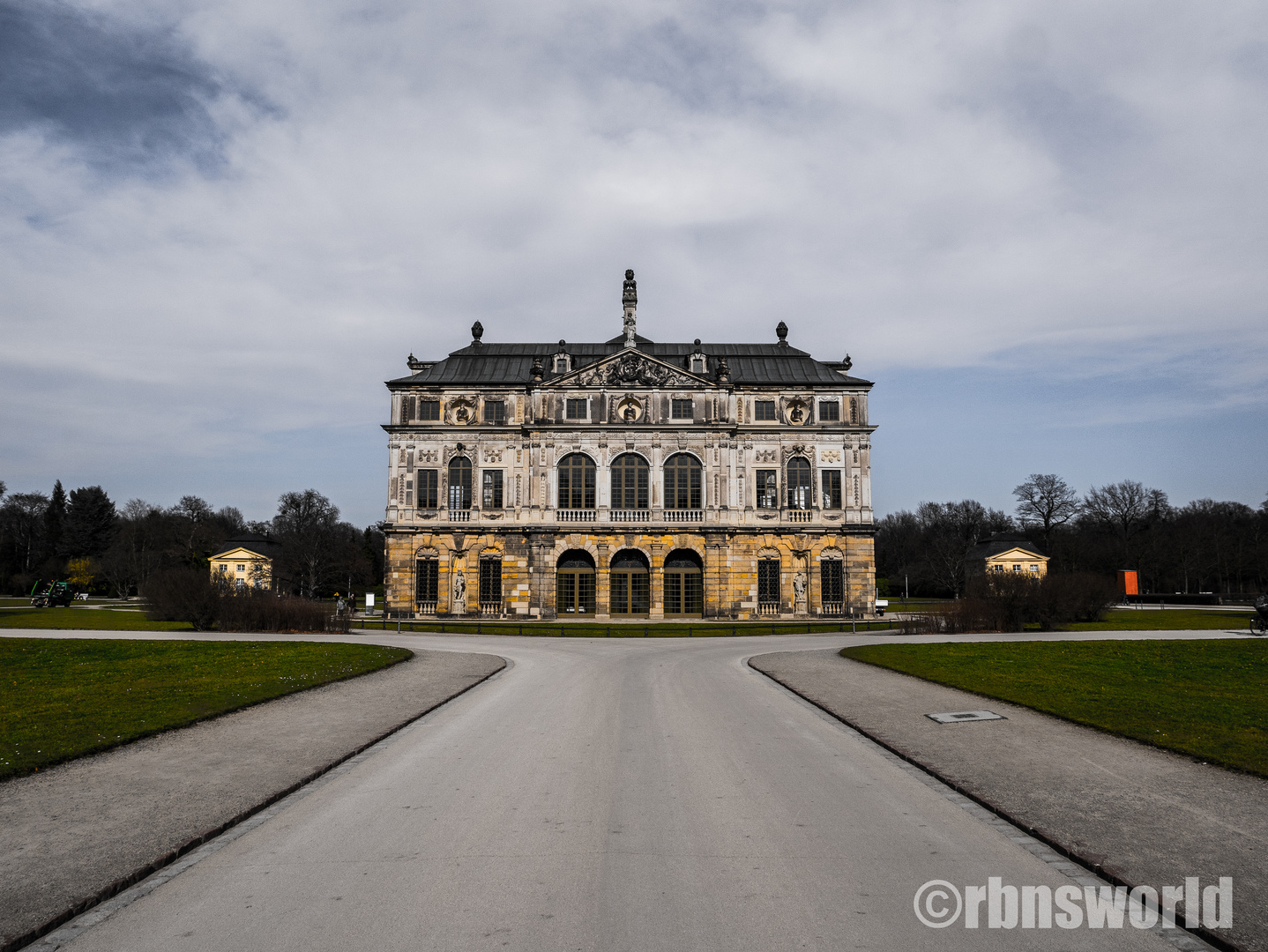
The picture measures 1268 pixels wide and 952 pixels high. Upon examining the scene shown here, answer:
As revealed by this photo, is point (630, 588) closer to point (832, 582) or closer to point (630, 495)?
point (630, 495)

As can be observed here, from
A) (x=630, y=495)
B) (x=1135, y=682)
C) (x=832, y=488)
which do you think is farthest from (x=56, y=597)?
(x=1135, y=682)

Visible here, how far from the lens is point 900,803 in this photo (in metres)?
9.25

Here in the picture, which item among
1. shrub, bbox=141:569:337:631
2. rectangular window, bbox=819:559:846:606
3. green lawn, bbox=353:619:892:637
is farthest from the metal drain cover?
rectangular window, bbox=819:559:846:606

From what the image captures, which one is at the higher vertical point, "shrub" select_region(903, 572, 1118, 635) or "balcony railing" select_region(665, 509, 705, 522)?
"balcony railing" select_region(665, 509, 705, 522)

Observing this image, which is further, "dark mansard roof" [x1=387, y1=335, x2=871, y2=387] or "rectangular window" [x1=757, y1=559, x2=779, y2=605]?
"dark mansard roof" [x1=387, y1=335, x2=871, y2=387]

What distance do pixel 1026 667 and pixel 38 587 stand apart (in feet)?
287

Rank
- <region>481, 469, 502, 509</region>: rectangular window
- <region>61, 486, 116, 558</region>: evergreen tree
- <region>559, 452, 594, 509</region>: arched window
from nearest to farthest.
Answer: <region>559, 452, 594, 509</region>: arched window
<region>481, 469, 502, 509</region>: rectangular window
<region>61, 486, 116, 558</region>: evergreen tree

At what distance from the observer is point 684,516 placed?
5391 cm

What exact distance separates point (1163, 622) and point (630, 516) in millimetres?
30856

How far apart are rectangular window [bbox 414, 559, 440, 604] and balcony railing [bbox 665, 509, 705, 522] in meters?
16.1

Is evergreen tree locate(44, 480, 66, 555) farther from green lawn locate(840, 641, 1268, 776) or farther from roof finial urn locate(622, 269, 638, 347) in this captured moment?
green lawn locate(840, 641, 1268, 776)

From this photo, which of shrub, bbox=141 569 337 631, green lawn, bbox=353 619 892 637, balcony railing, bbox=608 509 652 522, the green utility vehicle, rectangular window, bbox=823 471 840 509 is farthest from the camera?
rectangular window, bbox=823 471 840 509

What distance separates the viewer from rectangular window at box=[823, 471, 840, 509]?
55094mm

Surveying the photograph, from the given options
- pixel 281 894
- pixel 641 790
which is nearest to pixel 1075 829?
pixel 641 790
